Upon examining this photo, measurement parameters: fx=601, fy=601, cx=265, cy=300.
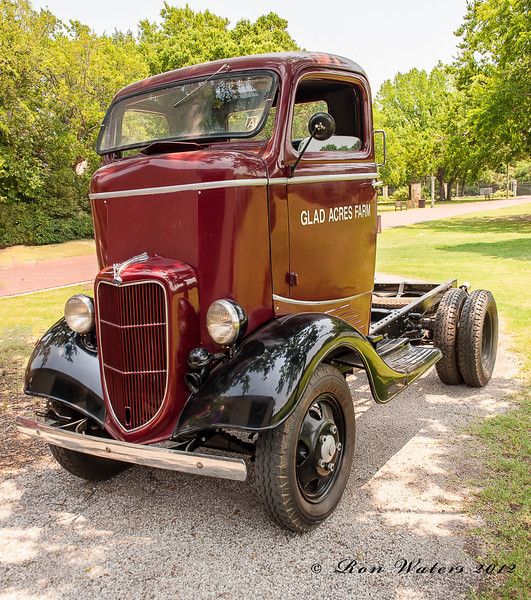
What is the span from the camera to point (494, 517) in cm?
329

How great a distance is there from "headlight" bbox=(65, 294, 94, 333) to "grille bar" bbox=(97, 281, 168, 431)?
12.3 inches

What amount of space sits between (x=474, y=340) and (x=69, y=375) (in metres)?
3.29

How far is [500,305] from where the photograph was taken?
28.2ft

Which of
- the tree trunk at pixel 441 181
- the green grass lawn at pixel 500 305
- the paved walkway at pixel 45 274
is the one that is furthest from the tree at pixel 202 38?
the tree trunk at pixel 441 181

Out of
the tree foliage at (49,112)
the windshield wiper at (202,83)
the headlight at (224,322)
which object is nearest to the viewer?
the headlight at (224,322)

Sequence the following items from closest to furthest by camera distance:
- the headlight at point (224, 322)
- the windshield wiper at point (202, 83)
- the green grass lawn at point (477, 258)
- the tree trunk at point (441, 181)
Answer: the headlight at point (224, 322), the windshield wiper at point (202, 83), the green grass lawn at point (477, 258), the tree trunk at point (441, 181)

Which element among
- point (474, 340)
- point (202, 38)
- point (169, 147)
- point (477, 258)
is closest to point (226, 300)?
point (169, 147)

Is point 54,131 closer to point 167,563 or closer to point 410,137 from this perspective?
point 167,563

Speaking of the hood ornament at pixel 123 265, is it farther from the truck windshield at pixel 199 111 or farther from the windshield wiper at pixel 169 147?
the truck windshield at pixel 199 111

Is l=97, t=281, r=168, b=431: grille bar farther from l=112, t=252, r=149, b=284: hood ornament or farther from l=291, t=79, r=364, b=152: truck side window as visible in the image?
l=291, t=79, r=364, b=152: truck side window

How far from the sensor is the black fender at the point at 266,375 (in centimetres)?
292

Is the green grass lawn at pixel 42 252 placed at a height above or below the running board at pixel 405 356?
below

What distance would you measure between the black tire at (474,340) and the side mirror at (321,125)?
95.4 inches

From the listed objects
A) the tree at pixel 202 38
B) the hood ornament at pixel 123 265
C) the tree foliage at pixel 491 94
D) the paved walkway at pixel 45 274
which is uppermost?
the tree at pixel 202 38
